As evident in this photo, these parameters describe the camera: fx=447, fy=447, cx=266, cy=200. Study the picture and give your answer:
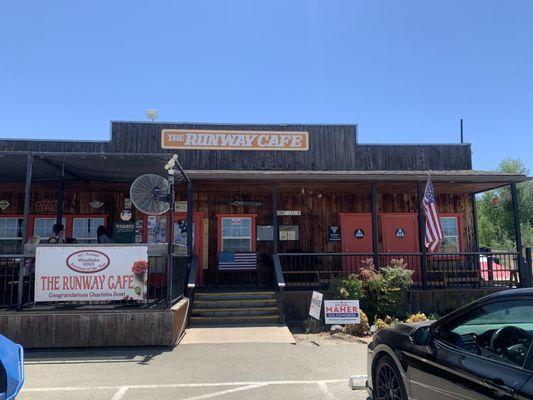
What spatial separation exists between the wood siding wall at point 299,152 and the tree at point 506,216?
24.4 m

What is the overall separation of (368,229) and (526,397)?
11.4 metres

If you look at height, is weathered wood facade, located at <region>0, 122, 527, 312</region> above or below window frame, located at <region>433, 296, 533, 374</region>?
above

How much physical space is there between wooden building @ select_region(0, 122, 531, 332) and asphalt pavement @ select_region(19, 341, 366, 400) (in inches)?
188

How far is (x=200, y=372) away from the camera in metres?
6.53

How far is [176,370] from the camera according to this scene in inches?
262

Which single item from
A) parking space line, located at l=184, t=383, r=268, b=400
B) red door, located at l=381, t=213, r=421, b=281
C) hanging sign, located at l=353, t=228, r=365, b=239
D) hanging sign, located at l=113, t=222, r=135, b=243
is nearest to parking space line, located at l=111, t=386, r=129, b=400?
parking space line, located at l=184, t=383, r=268, b=400

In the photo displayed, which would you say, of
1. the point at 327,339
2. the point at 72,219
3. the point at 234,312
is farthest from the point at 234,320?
the point at 72,219

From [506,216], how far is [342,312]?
118 feet

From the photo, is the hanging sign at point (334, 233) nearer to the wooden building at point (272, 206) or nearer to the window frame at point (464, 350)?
the wooden building at point (272, 206)

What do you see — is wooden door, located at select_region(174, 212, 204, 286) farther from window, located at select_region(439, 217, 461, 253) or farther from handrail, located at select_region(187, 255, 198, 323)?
window, located at select_region(439, 217, 461, 253)

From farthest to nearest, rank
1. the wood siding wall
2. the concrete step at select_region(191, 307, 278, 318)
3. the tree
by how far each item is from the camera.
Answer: the tree < the wood siding wall < the concrete step at select_region(191, 307, 278, 318)

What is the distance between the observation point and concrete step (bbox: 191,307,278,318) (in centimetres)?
1028

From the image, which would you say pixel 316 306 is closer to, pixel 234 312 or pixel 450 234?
pixel 234 312

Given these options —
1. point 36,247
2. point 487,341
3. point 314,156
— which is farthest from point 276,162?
point 487,341
